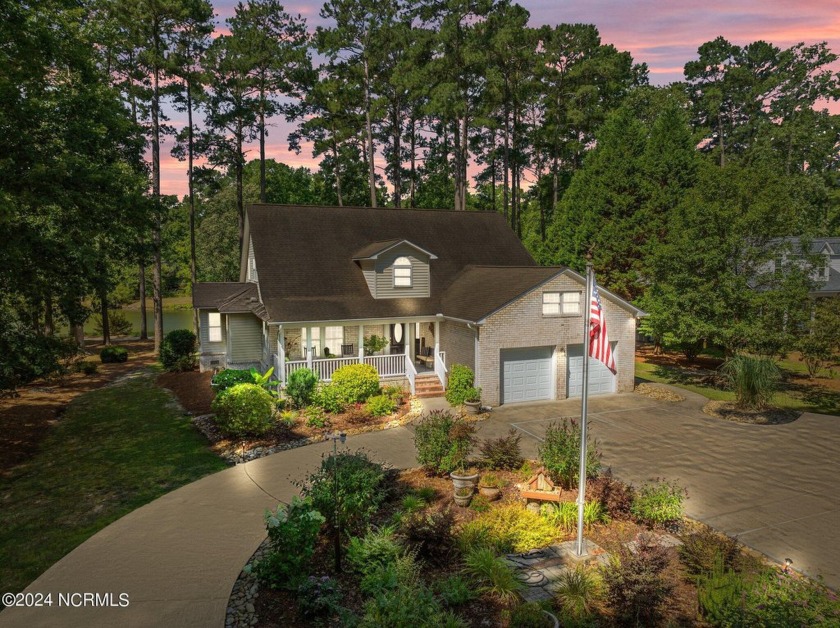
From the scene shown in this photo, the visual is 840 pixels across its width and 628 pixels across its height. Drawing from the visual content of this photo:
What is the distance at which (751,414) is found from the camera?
18391 mm

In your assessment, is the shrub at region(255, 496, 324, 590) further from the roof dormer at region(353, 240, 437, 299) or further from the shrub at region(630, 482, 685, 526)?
the roof dormer at region(353, 240, 437, 299)

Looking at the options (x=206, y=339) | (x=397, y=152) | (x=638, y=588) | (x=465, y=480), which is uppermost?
(x=397, y=152)

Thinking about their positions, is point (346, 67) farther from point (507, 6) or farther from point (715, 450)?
point (715, 450)

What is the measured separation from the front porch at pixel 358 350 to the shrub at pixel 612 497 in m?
11.6

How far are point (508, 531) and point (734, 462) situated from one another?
828cm

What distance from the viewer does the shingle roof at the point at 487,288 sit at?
20.0m

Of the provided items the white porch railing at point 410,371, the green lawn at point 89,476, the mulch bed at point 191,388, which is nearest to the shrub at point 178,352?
the mulch bed at point 191,388

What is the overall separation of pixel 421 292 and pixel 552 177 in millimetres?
31909

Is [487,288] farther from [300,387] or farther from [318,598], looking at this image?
[318,598]

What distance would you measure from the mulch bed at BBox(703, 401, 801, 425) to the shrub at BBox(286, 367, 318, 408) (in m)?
14.8

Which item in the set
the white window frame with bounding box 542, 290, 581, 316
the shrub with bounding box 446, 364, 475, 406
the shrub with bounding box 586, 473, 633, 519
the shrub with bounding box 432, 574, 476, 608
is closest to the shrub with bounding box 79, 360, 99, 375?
the shrub with bounding box 446, 364, 475, 406

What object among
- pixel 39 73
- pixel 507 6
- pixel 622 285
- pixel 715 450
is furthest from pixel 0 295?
pixel 507 6

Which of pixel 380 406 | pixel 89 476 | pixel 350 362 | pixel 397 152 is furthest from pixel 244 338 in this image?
pixel 397 152

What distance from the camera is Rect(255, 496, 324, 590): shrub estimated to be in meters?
7.98
